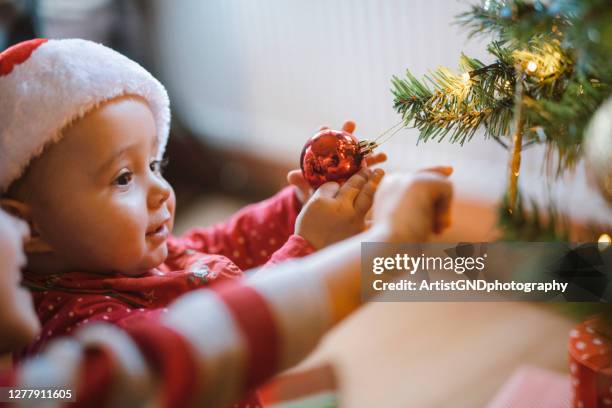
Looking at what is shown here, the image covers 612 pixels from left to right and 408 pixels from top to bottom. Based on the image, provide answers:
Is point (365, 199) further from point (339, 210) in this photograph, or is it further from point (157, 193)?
A: point (157, 193)

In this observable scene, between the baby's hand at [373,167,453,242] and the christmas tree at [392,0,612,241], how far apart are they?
0.21 feet

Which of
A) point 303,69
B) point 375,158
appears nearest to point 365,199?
point 375,158

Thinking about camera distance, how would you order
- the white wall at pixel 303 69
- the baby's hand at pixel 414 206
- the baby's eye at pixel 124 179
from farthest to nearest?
the white wall at pixel 303 69 < the baby's eye at pixel 124 179 < the baby's hand at pixel 414 206

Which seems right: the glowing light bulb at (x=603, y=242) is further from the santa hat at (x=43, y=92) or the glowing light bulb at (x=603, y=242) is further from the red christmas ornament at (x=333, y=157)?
the santa hat at (x=43, y=92)

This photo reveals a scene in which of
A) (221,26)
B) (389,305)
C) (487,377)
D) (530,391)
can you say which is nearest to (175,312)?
(530,391)

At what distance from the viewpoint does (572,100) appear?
50cm

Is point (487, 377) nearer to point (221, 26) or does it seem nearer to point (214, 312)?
point (214, 312)

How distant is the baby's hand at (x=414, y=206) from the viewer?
1.58 ft

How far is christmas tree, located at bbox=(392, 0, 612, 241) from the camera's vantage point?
475mm

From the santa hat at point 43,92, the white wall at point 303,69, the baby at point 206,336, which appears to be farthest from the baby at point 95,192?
the white wall at point 303,69

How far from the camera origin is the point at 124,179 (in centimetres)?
60

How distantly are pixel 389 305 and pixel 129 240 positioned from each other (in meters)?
0.85

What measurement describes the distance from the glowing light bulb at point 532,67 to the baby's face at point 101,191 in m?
0.38

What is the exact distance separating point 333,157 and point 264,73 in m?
1.19
